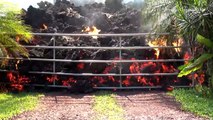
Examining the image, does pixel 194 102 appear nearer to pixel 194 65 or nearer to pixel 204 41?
pixel 194 65

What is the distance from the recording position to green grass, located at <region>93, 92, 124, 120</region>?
20.5 ft

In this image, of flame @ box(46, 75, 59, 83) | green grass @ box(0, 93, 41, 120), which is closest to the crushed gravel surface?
flame @ box(46, 75, 59, 83)

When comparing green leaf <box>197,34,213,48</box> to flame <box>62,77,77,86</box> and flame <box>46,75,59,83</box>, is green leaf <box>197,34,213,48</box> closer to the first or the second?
flame <box>62,77,77,86</box>

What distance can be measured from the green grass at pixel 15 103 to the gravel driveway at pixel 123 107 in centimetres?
16

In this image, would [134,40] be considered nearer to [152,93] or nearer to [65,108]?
[152,93]

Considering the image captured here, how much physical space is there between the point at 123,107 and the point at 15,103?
2048mm

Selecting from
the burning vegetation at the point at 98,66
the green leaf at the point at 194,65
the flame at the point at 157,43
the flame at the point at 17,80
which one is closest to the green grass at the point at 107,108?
the burning vegetation at the point at 98,66

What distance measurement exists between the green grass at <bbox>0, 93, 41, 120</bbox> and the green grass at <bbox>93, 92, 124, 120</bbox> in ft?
3.94

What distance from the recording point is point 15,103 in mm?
7133

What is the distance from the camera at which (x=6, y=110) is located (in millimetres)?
6637

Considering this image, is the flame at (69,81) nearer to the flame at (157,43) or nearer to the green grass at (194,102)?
the flame at (157,43)

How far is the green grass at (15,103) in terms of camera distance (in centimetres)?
646

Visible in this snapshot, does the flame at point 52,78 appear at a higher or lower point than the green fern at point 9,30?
lower

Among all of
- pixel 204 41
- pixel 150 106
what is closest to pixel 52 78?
pixel 150 106
